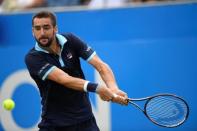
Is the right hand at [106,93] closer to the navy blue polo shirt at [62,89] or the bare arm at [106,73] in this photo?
the bare arm at [106,73]

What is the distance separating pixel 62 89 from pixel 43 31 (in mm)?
600

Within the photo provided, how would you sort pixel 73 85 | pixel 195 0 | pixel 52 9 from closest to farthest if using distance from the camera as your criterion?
pixel 73 85
pixel 195 0
pixel 52 9

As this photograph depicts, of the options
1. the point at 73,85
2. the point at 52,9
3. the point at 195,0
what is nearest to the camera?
→ the point at 73,85

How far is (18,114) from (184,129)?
2563 mm

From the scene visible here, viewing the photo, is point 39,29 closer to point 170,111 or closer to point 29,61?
point 29,61

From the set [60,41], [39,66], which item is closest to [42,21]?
[60,41]

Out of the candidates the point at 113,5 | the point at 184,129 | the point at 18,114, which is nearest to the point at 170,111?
the point at 184,129

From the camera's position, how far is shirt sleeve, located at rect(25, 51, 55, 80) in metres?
6.10

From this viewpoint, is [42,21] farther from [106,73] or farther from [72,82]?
[106,73]

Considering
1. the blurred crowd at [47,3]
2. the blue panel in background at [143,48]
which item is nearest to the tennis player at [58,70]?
the blue panel in background at [143,48]

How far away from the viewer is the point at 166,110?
20.6ft

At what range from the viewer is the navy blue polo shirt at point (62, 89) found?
622 centimetres

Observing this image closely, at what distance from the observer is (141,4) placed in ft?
28.8

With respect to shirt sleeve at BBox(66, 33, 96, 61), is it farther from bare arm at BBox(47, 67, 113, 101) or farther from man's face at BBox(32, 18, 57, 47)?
bare arm at BBox(47, 67, 113, 101)
